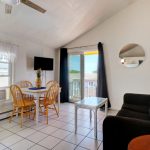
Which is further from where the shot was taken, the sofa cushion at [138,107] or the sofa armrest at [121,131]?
the sofa cushion at [138,107]

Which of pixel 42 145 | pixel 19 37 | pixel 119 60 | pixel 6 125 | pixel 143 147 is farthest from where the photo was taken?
pixel 119 60

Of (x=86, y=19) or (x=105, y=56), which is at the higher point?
(x=86, y=19)

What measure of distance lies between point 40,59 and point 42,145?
2669 mm

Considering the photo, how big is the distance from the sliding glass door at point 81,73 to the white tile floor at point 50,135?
1746mm

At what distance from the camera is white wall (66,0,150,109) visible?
3.59m

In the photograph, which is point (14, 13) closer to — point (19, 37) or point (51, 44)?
point (19, 37)

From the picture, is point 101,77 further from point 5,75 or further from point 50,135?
point 5,75

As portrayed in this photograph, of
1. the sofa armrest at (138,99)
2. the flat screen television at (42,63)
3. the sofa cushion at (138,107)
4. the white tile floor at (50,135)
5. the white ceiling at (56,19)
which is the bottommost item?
the white tile floor at (50,135)

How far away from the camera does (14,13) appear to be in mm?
2734

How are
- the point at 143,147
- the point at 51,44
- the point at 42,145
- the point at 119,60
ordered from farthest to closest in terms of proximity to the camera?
1. the point at 51,44
2. the point at 119,60
3. the point at 42,145
4. the point at 143,147

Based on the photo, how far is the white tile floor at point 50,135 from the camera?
2.12m

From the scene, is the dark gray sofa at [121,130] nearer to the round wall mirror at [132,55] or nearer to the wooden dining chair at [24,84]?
the round wall mirror at [132,55]

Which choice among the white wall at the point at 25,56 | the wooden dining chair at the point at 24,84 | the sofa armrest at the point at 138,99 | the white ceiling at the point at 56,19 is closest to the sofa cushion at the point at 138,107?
the sofa armrest at the point at 138,99

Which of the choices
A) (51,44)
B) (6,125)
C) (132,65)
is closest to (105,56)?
(132,65)
